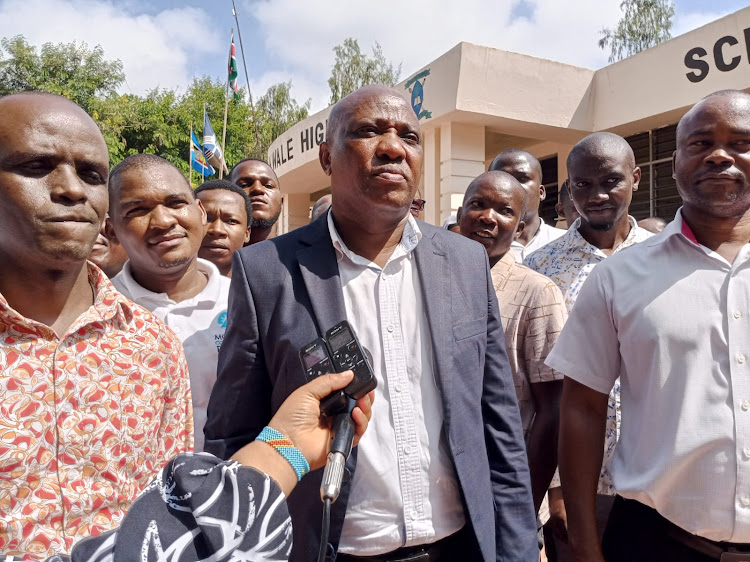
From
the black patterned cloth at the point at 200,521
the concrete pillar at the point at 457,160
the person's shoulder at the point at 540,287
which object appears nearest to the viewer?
the black patterned cloth at the point at 200,521

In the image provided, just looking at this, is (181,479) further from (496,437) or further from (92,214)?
(496,437)

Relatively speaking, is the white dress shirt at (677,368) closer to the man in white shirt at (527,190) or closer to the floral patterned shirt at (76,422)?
the floral patterned shirt at (76,422)

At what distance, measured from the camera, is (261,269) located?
171 centimetres

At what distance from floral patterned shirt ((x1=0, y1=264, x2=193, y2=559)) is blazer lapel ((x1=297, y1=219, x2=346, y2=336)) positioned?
1.47ft

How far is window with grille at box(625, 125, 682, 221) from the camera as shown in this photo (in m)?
8.70

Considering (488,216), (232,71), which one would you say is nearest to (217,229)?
(488,216)

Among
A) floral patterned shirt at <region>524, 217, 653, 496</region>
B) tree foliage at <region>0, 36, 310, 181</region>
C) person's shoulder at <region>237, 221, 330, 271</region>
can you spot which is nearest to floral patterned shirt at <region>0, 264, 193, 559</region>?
person's shoulder at <region>237, 221, 330, 271</region>

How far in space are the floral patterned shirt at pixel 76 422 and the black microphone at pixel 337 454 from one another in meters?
0.50

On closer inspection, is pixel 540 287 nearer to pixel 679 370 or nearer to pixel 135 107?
pixel 679 370

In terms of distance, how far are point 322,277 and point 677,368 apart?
105cm

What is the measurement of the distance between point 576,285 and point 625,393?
3.39 feet

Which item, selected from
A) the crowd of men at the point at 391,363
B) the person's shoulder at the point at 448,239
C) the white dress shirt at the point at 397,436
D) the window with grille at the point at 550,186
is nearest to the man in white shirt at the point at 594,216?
the crowd of men at the point at 391,363

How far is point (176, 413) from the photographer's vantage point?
1536 mm

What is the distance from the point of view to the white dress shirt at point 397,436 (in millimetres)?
1608
